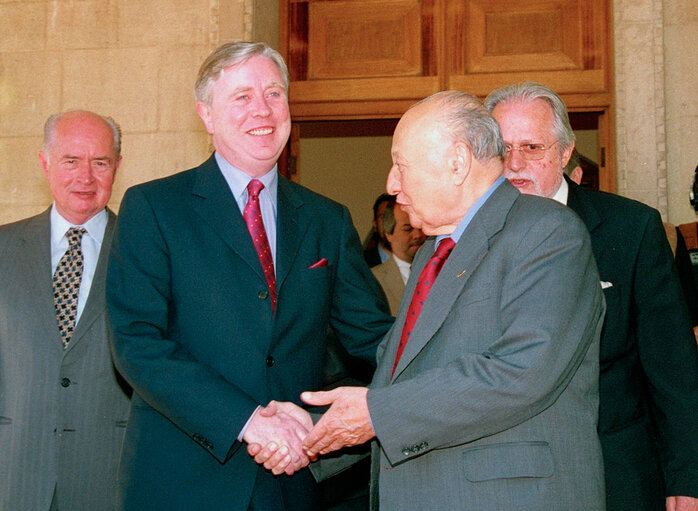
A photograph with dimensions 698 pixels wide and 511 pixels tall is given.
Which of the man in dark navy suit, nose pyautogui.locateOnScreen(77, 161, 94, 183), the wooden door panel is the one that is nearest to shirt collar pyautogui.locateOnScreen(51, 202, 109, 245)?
nose pyautogui.locateOnScreen(77, 161, 94, 183)

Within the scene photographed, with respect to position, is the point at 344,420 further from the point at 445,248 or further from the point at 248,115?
the point at 248,115

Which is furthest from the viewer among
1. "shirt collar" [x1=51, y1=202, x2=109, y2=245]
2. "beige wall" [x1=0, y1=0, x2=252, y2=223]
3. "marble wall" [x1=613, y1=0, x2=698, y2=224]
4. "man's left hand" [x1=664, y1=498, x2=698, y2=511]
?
"beige wall" [x1=0, y1=0, x2=252, y2=223]

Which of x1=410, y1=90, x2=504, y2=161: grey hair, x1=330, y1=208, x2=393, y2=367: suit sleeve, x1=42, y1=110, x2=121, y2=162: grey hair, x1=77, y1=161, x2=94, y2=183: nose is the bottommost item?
x1=330, y1=208, x2=393, y2=367: suit sleeve

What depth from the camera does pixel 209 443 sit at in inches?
88.1

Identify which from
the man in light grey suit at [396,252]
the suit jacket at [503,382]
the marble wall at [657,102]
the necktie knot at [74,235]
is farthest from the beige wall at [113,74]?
the suit jacket at [503,382]

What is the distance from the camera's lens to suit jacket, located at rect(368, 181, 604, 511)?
1.81 metres

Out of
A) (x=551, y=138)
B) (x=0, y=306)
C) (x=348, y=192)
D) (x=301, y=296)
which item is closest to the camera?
(x=301, y=296)

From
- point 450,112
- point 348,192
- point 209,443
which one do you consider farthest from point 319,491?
point 348,192

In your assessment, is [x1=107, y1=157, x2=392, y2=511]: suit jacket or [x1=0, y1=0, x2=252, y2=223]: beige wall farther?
[x1=0, y1=0, x2=252, y2=223]: beige wall

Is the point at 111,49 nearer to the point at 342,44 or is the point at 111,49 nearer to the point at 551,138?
the point at 342,44

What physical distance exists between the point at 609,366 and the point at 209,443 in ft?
4.20

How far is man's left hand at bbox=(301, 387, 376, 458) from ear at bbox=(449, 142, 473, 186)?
1.89ft

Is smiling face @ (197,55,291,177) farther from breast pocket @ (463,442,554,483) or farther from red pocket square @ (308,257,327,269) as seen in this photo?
breast pocket @ (463,442,554,483)

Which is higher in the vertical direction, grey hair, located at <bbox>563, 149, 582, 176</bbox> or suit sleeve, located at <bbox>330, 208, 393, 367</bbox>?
grey hair, located at <bbox>563, 149, 582, 176</bbox>
